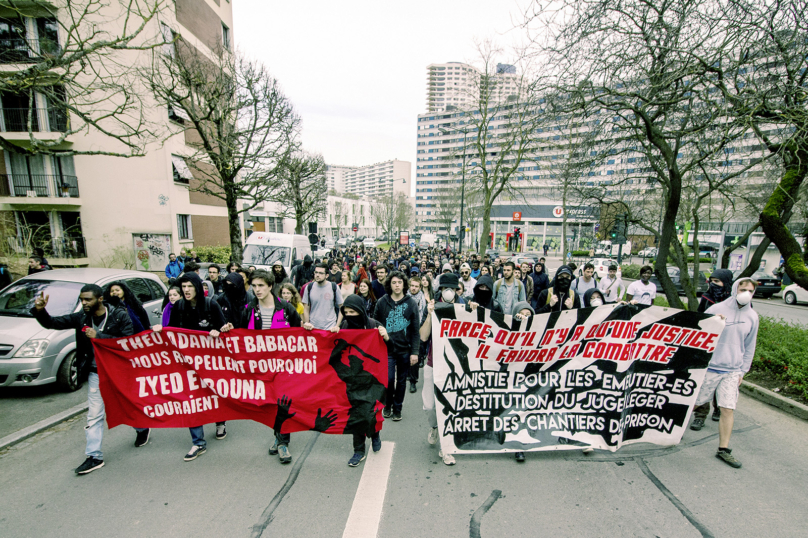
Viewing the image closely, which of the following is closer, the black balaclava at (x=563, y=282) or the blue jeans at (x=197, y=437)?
the blue jeans at (x=197, y=437)

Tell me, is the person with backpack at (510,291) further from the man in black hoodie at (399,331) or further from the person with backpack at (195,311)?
the person with backpack at (195,311)

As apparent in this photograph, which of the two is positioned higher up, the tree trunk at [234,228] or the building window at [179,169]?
the building window at [179,169]

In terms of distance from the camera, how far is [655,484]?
11.1ft

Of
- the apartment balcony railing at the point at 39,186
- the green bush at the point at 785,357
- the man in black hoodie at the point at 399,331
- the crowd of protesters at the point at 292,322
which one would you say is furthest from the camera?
the apartment balcony railing at the point at 39,186

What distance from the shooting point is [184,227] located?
73.2 feet

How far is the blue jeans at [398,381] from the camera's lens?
14.8 feet

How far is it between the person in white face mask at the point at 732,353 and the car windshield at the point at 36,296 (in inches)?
325

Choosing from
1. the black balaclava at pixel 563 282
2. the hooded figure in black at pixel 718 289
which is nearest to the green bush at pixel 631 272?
the hooded figure in black at pixel 718 289

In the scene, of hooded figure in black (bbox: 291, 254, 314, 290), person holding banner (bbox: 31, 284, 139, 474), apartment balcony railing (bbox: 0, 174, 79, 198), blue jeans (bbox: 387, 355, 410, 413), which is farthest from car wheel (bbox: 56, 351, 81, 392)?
apartment balcony railing (bbox: 0, 174, 79, 198)

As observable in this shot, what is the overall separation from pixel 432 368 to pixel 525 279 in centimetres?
522

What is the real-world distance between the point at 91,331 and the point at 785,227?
9911 mm

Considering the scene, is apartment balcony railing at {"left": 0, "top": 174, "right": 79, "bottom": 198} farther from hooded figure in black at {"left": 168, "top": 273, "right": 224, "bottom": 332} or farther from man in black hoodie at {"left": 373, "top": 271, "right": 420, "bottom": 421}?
man in black hoodie at {"left": 373, "top": 271, "right": 420, "bottom": 421}

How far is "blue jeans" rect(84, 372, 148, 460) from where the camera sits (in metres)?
3.54

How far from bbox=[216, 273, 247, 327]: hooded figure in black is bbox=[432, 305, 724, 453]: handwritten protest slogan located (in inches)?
107
